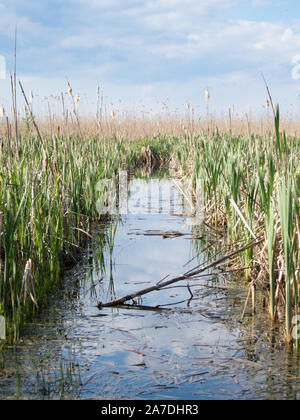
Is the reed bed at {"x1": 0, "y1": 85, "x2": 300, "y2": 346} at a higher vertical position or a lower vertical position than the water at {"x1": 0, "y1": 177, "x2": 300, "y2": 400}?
higher

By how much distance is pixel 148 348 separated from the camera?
8.45 ft

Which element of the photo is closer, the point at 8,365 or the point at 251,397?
the point at 251,397

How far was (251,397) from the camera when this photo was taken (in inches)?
81.4

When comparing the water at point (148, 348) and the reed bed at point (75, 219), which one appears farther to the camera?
the reed bed at point (75, 219)

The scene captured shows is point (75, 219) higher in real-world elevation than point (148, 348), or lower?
higher

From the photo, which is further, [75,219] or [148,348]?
[75,219]

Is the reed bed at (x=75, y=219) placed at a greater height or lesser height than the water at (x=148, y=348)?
greater

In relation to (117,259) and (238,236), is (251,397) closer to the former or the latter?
(238,236)

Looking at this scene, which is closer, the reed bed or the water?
the water

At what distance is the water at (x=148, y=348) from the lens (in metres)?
2.15

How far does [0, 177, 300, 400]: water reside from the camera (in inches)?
84.6
